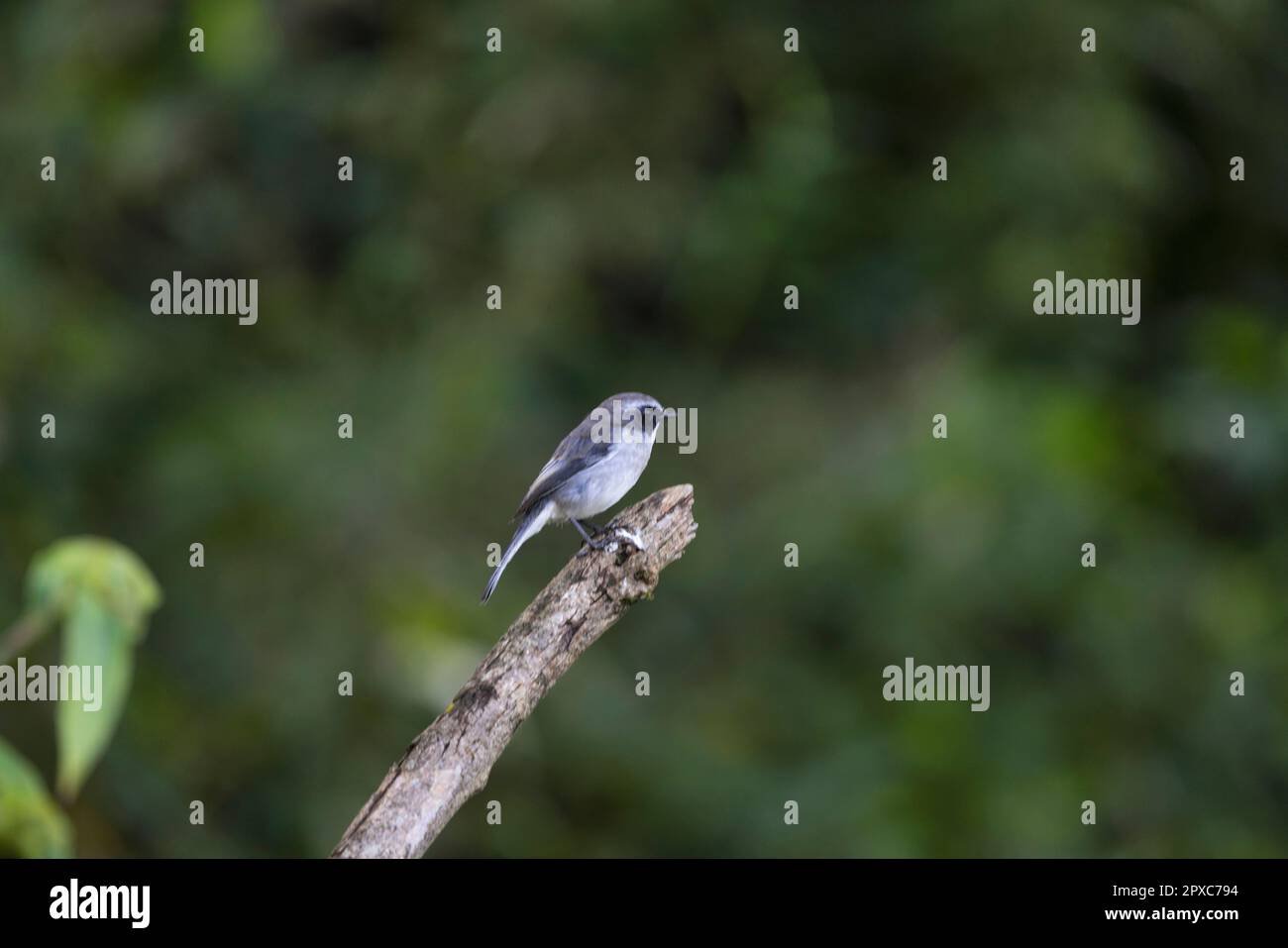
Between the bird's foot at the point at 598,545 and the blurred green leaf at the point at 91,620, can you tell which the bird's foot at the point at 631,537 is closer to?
the bird's foot at the point at 598,545

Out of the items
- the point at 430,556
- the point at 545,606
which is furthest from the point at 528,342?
the point at 545,606

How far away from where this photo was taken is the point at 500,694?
145 inches

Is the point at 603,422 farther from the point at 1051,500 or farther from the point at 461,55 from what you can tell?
the point at 461,55

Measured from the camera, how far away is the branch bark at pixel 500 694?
3.32m

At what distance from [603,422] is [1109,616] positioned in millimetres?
3961

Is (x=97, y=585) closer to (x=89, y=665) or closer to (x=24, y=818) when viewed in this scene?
(x=89, y=665)

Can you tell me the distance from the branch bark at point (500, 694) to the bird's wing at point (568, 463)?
1.07m

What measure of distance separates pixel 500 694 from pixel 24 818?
47.4 inches

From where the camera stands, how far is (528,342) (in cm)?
882

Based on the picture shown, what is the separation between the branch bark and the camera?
3318 mm
